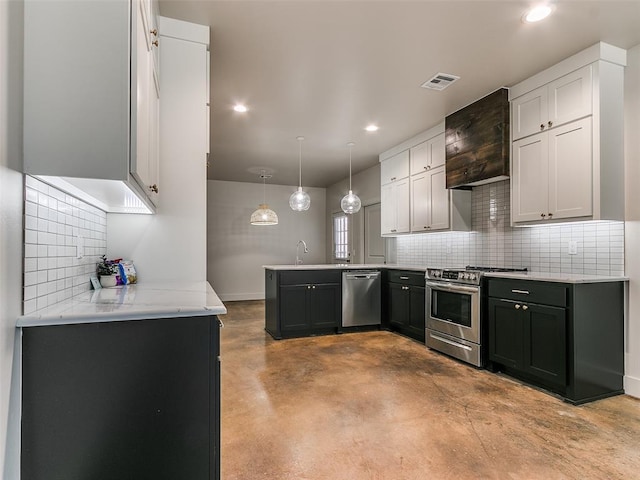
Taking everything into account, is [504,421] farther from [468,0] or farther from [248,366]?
[468,0]

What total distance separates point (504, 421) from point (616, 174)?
2037 mm

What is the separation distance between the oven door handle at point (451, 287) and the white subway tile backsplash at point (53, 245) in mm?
3026

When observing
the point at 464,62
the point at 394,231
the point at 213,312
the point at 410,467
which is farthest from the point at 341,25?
the point at 394,231

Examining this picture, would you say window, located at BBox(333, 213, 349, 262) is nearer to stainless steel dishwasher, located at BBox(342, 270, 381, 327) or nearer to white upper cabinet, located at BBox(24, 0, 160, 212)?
stainless steel dishwasher, located at BBox(342, 270, 381, 327)

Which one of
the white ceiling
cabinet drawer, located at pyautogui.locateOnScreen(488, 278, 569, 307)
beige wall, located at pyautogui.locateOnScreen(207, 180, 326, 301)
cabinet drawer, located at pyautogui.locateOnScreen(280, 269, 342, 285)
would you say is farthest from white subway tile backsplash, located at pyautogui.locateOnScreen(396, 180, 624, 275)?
beige wall, located at pyautogui.locateOnScreen(207, 180, 326, 301)

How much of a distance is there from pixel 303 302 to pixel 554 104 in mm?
3239

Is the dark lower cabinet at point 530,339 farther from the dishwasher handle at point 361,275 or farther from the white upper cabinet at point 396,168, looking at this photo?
the white upper cabinet at point 396,168

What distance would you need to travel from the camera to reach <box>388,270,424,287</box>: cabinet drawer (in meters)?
4.22

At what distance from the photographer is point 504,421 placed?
7.43 feet

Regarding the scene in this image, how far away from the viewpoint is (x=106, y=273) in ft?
6.82

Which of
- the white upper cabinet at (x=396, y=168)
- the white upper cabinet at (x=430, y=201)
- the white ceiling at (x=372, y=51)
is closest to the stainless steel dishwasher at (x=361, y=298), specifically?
the white upper cabinet at (x=430, y=201)

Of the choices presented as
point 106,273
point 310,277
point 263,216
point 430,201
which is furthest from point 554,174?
point 263,216

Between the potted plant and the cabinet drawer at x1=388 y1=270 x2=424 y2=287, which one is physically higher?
the potted plant

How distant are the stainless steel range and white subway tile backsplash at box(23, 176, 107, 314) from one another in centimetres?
304
